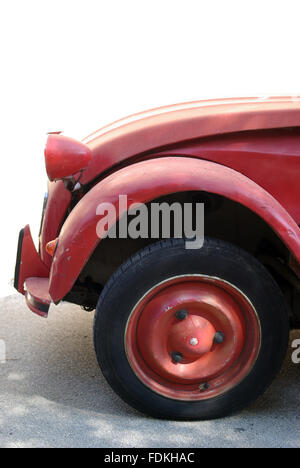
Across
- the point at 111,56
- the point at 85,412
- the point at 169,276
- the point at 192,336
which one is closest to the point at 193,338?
the point at 192,336

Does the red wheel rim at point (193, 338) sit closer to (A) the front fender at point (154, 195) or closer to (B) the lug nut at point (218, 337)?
(B) the lug nut at point (218, 337)

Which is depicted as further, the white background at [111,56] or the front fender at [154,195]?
the white background at [111,56]

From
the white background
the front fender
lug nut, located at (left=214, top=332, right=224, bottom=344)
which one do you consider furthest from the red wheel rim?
the white background

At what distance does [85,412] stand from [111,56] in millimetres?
8183

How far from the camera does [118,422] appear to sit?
3.07 meters

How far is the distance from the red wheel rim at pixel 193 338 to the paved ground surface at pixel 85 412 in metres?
0.18

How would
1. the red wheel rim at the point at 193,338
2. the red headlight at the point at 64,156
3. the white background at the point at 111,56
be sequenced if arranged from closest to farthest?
1. the red wheel rim at the point at 193,338
2. the red headlight at the point at 64,156
3. the white background at the point at 111,56

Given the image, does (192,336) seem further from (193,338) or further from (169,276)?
(169,276)

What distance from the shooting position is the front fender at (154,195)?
285 cm

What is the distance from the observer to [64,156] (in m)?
3.12

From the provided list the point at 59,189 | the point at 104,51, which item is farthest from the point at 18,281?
the point at 104,51

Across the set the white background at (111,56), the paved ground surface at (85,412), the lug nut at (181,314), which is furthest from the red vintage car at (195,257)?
the white background at (111,56)

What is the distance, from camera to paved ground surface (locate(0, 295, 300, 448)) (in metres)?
2.91

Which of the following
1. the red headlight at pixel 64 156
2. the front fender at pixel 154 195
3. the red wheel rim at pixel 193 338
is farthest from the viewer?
the red headlight at pixel 64 156
